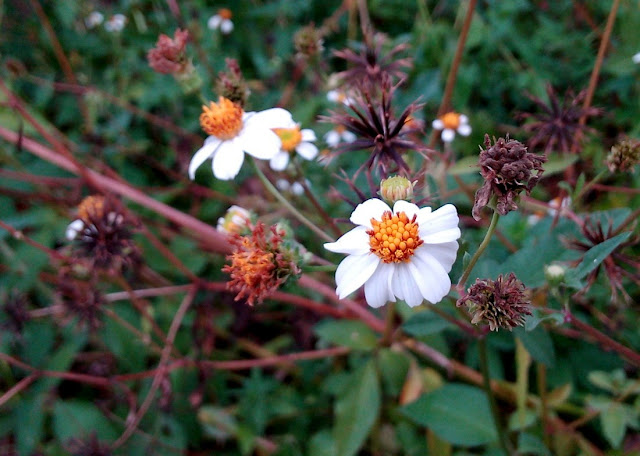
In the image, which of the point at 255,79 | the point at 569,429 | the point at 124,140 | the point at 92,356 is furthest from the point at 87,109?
the point at 569,429

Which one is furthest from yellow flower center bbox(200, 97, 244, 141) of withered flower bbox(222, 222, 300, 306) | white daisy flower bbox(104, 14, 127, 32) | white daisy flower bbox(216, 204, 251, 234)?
white daisy flower bbox(104, 14, 127, 32)

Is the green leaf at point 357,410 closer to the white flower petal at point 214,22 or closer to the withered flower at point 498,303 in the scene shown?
the withered flower at point 498,303

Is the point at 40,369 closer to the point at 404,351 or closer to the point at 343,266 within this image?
the point at 404,351

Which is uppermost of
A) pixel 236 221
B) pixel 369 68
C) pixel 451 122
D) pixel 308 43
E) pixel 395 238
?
pixel 308 43

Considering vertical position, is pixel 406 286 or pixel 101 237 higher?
pixel 101 237

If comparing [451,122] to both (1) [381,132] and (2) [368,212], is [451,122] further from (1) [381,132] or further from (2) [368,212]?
(2) [368,212]

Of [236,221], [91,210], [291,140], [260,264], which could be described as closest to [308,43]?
[291,140]

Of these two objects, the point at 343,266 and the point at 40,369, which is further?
the point at 40,369
